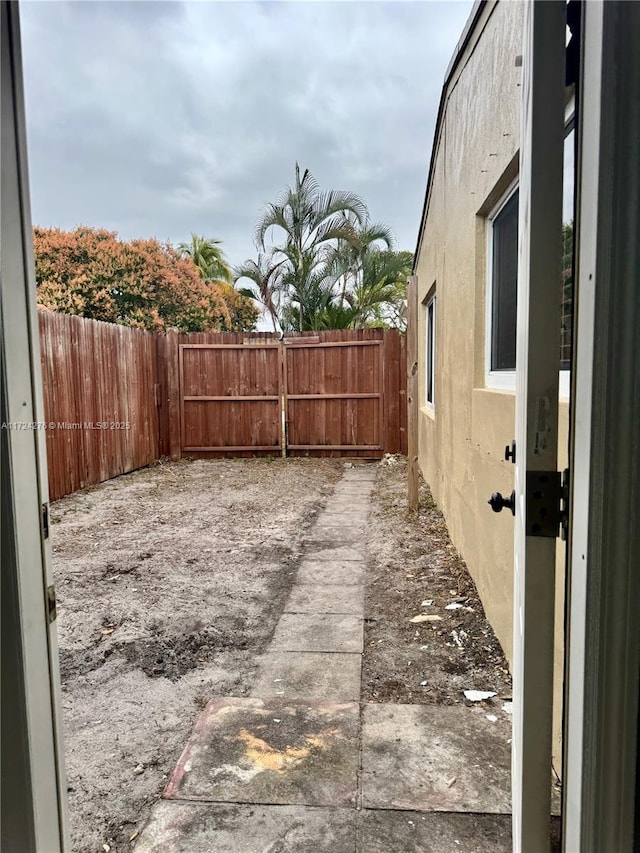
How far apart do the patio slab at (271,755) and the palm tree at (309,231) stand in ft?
29.7

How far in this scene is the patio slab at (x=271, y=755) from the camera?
1.57 m

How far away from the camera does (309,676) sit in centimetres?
225

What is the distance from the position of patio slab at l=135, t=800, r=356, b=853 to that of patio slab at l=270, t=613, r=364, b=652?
100 cm

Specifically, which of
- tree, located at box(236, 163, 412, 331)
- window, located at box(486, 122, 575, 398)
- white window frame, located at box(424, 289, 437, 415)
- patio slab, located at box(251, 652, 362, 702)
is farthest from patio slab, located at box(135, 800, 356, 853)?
tree, located at box(236, 163, 412, 331)

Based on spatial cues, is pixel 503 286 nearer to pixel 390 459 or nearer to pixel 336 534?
pixel 336 534

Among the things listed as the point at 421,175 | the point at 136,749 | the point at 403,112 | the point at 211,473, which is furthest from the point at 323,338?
the point at 136,749

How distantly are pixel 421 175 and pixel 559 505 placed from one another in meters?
10.8

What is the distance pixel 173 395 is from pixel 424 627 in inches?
266

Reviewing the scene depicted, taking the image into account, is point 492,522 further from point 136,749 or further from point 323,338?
point 323,338

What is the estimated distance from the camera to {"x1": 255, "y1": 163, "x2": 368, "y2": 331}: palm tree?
966 cm

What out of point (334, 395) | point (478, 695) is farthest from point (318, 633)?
point (334, 395)

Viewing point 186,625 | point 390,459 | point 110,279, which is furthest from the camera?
point 110,279

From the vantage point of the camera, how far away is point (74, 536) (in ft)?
14.5

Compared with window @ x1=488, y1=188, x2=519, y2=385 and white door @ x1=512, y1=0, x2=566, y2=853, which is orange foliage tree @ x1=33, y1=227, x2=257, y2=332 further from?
white door @ x1=512, y1=0, x2=566, y2=853
